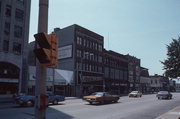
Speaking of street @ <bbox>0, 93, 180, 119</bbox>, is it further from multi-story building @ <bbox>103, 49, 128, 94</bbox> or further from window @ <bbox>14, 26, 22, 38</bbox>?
multi-story building @ <bbox>103, 49, 128, 94</bbox>

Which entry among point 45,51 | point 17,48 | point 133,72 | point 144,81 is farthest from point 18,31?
point 144,81

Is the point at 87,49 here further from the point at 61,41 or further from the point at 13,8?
the point at 13,8

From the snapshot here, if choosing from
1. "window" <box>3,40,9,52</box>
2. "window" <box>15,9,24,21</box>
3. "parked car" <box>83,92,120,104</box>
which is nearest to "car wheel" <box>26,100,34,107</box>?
"parked car" <box>83,92,120,104</box>

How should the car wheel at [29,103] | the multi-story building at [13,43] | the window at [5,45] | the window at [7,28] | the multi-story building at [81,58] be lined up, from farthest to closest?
the multi-story building at [81,58], the window at [7,28], the window at [5,45], the multi-story building at [13,43], the car wheel at [29,103]

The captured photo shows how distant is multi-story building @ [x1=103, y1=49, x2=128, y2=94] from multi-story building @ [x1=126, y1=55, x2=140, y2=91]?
3.57 metres

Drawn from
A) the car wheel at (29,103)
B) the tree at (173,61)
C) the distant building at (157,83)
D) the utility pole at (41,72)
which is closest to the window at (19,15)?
the car wheel at (29,103)

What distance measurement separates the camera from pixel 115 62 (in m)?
69.6

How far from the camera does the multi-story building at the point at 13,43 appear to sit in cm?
3506

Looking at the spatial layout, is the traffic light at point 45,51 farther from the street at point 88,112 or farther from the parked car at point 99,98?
the parked car at point 99,98

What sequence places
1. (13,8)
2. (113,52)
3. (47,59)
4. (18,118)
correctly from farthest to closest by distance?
(113,52)
(13,8)
(18,118)
(47,59)

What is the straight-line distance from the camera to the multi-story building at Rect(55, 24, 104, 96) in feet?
165

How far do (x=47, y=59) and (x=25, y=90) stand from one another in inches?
1405

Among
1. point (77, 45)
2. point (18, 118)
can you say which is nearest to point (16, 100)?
point (18, 118)

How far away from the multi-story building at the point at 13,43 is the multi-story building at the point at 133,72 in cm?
4897
